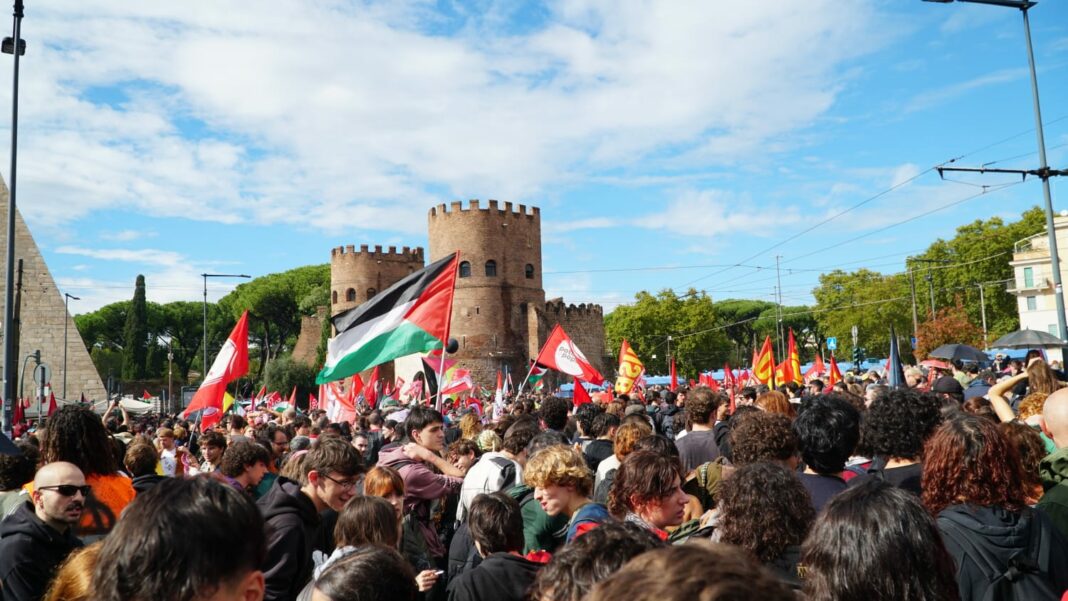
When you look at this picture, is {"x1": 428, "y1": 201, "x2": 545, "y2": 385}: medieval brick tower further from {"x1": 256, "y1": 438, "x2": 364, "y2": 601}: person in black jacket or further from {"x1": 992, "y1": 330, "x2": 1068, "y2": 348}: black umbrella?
{"x1": 256, "y1": 438, "x2": 364, "y2": 601}: person in black jacket

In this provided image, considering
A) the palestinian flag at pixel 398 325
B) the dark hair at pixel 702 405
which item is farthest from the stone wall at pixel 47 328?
the dark hair at pixel 702 405

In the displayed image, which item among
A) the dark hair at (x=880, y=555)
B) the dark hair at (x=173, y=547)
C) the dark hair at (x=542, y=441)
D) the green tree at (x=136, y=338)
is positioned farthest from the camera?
the green tree at (x=136, y=338)

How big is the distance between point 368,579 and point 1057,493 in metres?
2.76

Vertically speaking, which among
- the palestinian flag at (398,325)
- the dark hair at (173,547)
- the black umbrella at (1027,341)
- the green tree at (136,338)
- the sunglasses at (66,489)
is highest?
the green tree at (136,338)

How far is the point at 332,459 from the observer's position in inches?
172

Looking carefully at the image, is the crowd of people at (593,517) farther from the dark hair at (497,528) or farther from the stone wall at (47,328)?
the stone wall at (47,328)

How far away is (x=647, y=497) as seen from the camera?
12.7 feet

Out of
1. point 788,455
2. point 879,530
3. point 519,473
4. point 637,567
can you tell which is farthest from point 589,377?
point 637,567

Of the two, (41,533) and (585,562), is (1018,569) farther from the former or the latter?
(41,533)

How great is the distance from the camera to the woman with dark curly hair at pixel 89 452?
442 centimetres

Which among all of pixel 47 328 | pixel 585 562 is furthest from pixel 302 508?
pixel 47 328

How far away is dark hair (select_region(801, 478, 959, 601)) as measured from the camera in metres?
2.15

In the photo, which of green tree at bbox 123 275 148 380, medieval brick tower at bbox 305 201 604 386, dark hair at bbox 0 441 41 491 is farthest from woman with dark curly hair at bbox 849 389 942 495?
green tree at bbox 123 275 148 380

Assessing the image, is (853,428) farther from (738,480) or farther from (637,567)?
(637,567)
